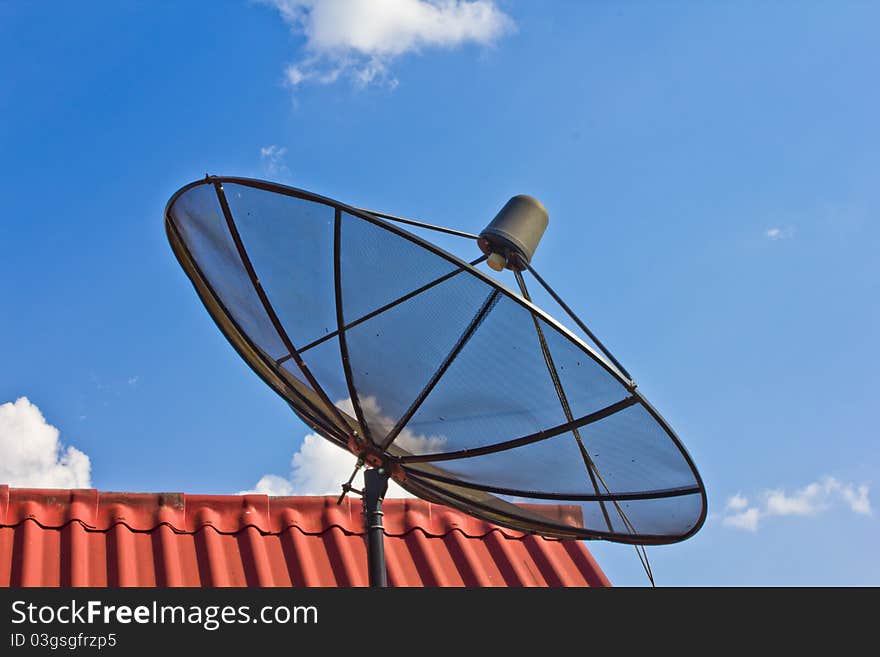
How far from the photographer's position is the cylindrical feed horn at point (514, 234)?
5.24 meters

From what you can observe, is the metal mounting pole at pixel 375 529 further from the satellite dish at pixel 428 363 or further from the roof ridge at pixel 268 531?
the roof ridge at pixel 268 531

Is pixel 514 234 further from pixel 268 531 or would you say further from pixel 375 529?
pixel 268 531

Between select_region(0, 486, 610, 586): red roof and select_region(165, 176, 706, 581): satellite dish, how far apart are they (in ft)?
2.44

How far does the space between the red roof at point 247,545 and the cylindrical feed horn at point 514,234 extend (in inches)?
72.9

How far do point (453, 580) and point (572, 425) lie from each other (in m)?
2.20

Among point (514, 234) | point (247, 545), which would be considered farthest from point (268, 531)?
point (514, 234)

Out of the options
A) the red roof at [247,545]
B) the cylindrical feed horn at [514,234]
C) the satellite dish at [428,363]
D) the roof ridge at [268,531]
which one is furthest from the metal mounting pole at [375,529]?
the red roof at [247,545]

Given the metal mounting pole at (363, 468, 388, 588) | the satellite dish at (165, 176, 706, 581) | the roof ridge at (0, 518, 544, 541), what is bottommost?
the metal mounting pole at (363, 468, 388, 588)

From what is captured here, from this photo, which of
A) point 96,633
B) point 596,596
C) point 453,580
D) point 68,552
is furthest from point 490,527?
point 96,633

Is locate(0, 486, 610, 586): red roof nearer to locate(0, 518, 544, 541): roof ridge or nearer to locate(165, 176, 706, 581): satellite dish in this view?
locate(0, 518, 544, 541): roof ridge

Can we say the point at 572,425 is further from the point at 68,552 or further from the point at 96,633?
the point at 68,552

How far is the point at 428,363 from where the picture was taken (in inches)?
206

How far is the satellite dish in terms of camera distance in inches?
193

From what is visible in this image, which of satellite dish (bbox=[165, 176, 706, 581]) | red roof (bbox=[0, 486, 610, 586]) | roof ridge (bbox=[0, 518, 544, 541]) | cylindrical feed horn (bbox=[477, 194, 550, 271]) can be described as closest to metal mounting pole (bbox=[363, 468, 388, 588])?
satellite dish (bbox=[165, 176, 706, 581])
